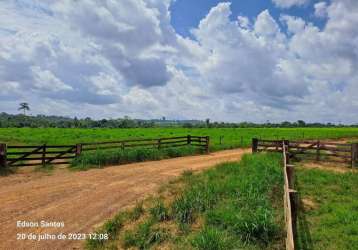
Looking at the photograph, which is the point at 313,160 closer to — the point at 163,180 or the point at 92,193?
the point at 163,180

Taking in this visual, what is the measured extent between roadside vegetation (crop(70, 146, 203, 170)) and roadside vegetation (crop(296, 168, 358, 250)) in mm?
9655

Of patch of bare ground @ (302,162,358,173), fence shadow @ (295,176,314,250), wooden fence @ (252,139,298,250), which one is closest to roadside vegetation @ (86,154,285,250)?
fence shadow @ (295,176,314,250)

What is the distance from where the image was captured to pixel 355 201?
29.6 feet

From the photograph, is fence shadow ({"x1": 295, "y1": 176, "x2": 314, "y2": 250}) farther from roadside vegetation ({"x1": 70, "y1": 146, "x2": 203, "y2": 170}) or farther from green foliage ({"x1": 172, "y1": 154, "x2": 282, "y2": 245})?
roadside vegetation ({"x1": 70, "y1": 146, "x2": 203, "y2": 170})

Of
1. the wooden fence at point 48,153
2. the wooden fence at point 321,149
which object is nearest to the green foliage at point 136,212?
the wooden fence at point 48,153

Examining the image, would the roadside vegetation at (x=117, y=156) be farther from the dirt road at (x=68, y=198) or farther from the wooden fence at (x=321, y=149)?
the wooden fence at (x=321, y=149)

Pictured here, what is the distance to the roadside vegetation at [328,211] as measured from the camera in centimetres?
642

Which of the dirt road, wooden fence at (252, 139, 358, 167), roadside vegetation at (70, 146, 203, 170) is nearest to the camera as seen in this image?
the dirt road

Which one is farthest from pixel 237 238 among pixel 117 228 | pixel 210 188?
pixel 210 188

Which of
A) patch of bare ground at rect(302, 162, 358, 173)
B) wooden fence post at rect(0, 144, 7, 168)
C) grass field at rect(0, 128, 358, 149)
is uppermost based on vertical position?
wooden fence post at rect(0, 144, 7, 168)

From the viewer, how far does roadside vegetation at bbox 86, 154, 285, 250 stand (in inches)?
242

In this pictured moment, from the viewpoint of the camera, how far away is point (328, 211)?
27.2ft

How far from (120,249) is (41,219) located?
Answer: 8.74 ft

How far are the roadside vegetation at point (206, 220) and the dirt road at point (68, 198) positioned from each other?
755 mm
